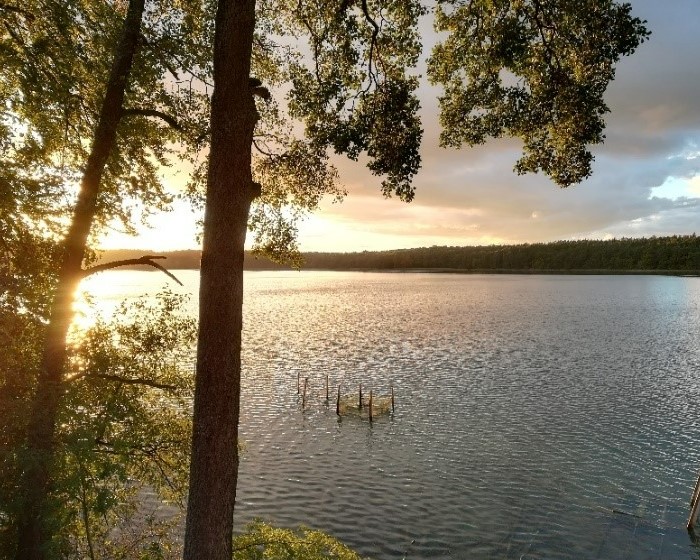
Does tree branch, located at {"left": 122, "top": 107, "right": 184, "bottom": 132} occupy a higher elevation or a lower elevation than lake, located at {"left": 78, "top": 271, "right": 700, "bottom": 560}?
higher

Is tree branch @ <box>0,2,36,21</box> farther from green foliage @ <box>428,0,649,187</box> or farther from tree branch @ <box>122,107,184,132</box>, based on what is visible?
green foliage @ <box>428,0,649,187</box>

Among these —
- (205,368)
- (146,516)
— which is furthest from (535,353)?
(205,368)

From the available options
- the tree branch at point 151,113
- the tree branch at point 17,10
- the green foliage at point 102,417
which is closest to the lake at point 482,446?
the green foliage at point 102,417

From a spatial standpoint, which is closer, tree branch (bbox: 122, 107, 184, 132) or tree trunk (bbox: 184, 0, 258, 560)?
tree trunk (bbox: 184, 0, 258, 560)

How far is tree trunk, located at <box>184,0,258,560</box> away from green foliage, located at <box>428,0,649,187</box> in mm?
5856

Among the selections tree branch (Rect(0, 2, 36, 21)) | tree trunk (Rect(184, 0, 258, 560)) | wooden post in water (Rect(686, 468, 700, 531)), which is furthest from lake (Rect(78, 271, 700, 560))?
tree branch (Rect(0, 2, 36, 21))

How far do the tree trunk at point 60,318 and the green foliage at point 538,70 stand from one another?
26.1 feet

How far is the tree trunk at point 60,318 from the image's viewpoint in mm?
13492

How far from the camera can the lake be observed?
969 inches

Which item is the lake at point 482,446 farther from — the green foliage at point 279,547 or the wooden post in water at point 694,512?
the green foliage at point 279,547

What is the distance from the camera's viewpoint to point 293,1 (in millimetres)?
12148

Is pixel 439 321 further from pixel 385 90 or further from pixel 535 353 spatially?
pixel 385 90

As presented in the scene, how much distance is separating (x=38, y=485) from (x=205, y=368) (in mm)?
8809

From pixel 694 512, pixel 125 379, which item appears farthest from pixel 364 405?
pixel 125 379
